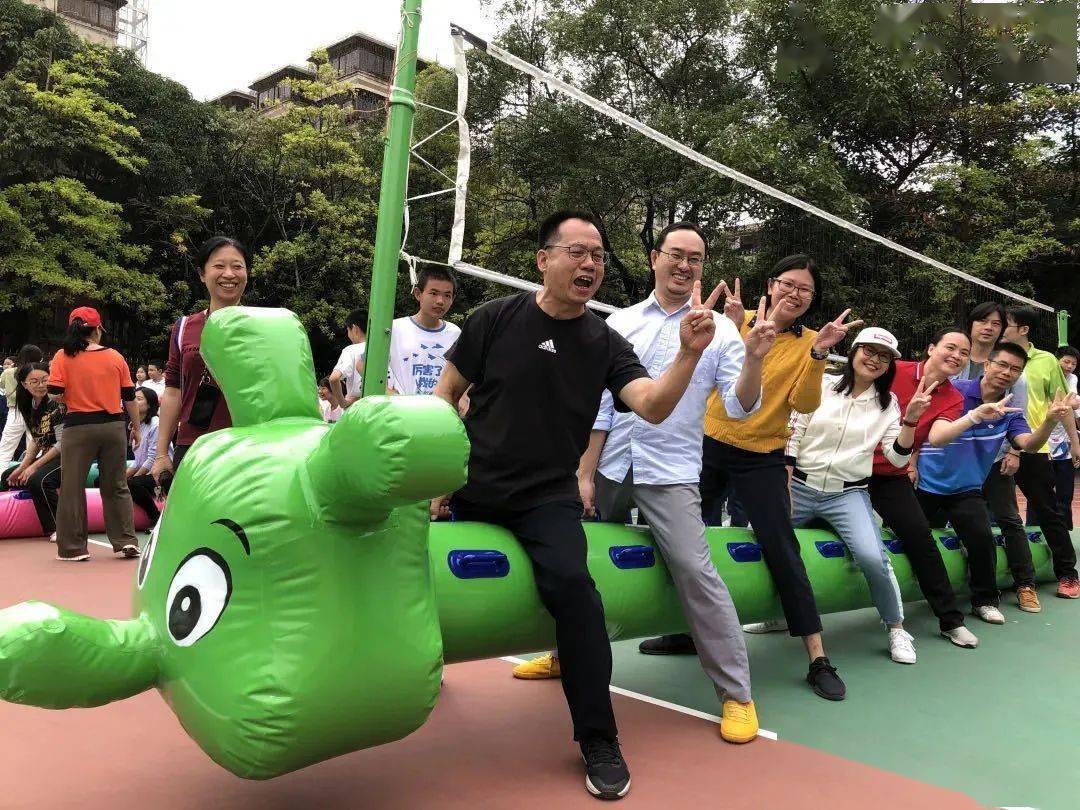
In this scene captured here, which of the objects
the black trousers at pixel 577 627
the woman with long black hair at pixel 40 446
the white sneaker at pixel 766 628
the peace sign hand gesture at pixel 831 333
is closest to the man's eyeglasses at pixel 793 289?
the peace sign hand gesture at pixel 831 333

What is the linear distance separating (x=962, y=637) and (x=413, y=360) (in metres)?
3.20

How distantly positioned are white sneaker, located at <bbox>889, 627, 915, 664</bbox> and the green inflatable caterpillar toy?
2.83 m

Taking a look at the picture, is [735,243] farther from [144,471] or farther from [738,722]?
[738,722]

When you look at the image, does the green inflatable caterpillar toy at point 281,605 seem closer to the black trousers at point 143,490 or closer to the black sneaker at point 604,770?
the black sneaker at point 604,770

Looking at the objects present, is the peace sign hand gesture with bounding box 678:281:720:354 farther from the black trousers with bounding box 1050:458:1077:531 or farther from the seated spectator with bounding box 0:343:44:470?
the seated spectator with bounding box 0:343:44:470

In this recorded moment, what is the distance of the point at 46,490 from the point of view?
22.1 feet

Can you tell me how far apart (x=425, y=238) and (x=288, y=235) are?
465 centimetres

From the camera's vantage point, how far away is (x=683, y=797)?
2598 mm

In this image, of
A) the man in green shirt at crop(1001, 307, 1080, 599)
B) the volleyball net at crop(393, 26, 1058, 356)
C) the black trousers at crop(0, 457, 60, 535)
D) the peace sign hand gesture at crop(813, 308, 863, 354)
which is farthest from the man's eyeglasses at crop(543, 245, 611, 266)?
the volleyball net at crop(393, 26, 1058, 356)

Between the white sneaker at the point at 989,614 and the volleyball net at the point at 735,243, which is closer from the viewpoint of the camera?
the white sneaker at the point at 989,614

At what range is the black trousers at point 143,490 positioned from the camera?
7273 millimetres

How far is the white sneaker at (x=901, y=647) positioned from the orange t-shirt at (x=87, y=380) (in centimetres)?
512

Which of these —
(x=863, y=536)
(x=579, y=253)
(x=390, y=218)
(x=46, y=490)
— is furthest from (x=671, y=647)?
(x=46, y=490)

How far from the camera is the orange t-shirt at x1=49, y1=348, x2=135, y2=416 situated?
19.0 feet
